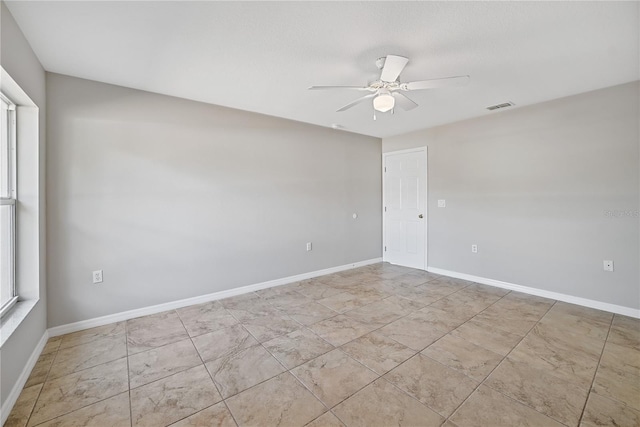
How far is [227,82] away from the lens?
266cm

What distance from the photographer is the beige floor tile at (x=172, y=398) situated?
1.54 m

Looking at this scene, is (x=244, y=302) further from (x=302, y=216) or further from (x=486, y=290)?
(x=486, y=290)

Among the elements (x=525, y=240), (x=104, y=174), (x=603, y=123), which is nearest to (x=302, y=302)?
(x=104, y=174)

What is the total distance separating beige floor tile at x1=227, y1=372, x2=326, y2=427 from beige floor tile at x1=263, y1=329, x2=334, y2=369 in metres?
0.24

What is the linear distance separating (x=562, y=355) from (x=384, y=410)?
1.61 meters

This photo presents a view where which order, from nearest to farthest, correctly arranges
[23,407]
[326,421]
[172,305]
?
[326,421] < [23,407] < [172,305]

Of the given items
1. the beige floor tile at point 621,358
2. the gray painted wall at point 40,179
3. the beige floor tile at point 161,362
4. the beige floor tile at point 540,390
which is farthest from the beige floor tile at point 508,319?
the gray painted wall at point 40,179

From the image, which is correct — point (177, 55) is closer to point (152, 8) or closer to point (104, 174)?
point (152, 8)

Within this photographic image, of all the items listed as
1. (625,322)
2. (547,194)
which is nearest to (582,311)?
(625,322)

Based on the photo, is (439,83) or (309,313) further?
(309,313)

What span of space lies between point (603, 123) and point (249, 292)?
4513 mm

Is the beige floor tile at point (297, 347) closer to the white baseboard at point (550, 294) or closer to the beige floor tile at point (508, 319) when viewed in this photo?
the beige floor tile at point (508, 319)

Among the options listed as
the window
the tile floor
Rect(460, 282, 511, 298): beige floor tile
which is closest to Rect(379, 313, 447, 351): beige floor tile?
the tile floor

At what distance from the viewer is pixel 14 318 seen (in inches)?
70.4
